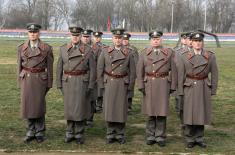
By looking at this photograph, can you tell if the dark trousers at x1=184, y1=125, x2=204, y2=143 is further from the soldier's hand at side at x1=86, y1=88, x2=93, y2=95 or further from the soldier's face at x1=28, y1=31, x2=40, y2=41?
the soldier's face at x1=28, y1=31, x2=40, y2=41

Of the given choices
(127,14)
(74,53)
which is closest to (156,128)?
(74,53)

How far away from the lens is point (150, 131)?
322 inches

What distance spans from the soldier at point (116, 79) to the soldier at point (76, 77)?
0.24 m

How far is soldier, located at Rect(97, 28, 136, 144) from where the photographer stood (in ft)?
26.7

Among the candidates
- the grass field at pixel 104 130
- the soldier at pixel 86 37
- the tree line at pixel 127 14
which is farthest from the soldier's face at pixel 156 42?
the tree line at pixel 127 14

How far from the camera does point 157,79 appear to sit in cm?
799

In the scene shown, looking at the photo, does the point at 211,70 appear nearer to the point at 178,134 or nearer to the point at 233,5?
the point at 178,134

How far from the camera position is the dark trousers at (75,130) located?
8.16 m

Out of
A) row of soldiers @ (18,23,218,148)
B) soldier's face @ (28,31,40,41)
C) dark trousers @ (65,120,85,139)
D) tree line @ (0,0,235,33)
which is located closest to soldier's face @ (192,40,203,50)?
row of soldiers @ (18,23,218,148)

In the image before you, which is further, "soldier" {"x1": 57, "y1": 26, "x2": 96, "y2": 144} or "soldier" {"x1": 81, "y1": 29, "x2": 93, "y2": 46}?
"soldier" {"x1": 81, "y1": 29, "x2": 93, "y2": 46}

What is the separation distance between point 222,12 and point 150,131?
252ft

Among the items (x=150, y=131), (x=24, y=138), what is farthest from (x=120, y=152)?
(x=24, y=138)

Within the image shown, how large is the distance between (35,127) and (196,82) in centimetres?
300

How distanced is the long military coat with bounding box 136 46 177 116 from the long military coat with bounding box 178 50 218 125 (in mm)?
186
